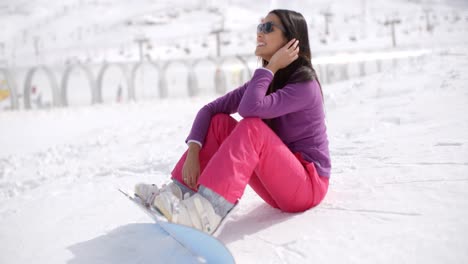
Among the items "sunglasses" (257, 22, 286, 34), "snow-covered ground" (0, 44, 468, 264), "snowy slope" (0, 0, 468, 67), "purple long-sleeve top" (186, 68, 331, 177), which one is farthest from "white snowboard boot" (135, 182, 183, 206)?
"snowy slope" (0, 0, 468, 67)

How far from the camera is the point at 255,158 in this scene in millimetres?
1598

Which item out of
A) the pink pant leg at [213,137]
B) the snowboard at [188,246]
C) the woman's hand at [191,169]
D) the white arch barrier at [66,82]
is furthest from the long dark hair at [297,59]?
the white arch barrier at [66,82]

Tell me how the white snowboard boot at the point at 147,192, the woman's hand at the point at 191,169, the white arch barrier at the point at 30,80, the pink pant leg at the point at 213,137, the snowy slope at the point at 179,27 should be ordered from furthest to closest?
the snowy slope at the point at 179,27, the white arch barrier at the point at 30,80, the pink pant leg at the point at 213,137, the woman's hand at the point at 191,169, the white snowboard boot at the point at 147,192

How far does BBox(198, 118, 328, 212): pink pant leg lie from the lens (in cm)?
156

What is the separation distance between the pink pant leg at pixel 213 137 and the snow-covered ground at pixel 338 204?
338 mm

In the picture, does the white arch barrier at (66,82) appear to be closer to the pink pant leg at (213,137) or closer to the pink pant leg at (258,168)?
the pink pant leg at (213,137)

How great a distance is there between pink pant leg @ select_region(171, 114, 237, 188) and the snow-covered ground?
0.34 metres

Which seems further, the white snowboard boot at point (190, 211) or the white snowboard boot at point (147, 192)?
the white snowboard boot at point (147, 192)

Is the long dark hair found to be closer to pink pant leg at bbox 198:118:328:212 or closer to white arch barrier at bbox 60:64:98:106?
pink pant leg at bbox 198:118:328:212

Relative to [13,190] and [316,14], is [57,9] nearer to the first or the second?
[316,14]

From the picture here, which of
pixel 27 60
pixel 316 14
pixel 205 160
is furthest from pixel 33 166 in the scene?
pixel 316 14

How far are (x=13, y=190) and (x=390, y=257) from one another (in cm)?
370

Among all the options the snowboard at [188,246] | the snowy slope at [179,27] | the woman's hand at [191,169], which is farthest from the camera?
the snowy slope at [179,27]

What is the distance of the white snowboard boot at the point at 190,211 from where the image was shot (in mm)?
1487
